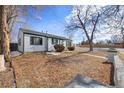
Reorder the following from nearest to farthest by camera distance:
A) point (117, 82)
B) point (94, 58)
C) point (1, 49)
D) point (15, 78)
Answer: point (117, 82), point (15, 78), point (94, 58), point (1, 49)

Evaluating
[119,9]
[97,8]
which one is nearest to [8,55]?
[97,8]

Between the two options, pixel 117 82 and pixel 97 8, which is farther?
pixel 97 8

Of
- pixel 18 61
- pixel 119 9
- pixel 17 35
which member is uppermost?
pixel 119 9

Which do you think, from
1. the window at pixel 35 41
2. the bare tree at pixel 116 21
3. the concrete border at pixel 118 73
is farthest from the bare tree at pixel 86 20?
the window at pixel 35 41

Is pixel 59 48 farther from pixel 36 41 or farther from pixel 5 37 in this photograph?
pixel 5 37

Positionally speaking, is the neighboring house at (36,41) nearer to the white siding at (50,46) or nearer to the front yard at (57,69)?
the white siding at (50,46)

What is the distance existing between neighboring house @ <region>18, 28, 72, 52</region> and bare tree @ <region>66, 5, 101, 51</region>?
0.31 m

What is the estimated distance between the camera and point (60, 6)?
3869mm

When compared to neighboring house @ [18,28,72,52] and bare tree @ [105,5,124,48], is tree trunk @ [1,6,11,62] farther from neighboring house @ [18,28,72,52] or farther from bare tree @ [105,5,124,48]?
bare tree @ [105,5,124,48]

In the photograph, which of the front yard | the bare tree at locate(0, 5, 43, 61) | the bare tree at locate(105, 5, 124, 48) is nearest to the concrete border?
the front yard

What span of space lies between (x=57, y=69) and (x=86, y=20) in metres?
1.11

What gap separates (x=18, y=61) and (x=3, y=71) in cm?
35

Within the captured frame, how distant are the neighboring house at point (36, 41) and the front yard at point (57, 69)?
25cm
